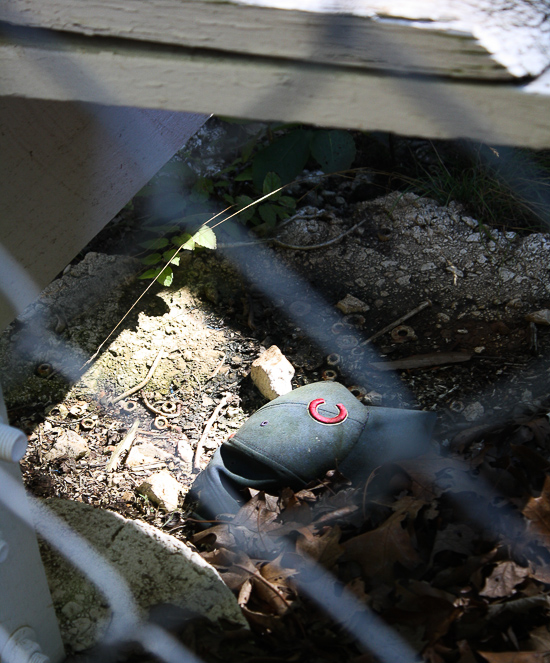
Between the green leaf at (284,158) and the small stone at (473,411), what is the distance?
147 cm

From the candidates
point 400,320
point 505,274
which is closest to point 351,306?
point 400,320

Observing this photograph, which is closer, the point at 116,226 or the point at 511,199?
the point at 511,199

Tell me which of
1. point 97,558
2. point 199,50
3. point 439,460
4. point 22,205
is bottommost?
point 97,558

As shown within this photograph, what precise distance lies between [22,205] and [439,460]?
47.1 inches

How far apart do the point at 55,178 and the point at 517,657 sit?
1.34m

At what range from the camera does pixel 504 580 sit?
1.20 metres

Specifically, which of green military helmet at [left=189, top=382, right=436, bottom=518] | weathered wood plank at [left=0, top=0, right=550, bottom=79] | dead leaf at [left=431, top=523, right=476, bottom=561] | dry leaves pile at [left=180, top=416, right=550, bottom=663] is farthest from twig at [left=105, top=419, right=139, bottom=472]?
weathered wood plank at [left=0, top=0, right=550, bottom=79]

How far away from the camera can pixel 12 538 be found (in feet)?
3.06

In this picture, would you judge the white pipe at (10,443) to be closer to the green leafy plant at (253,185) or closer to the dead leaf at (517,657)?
the dead leaf at (517,657)

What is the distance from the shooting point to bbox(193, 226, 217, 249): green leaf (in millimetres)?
2465

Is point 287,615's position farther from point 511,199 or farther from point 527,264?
point 511,199

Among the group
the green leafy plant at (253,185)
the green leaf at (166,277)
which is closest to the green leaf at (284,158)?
the green leafy plant at (253,185)

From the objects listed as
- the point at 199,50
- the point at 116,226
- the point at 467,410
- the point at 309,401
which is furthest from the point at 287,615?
the point at 116,226

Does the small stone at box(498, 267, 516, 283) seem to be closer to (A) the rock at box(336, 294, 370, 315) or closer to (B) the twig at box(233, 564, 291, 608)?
(A) the rock at box(336, 294, 370, 315)
